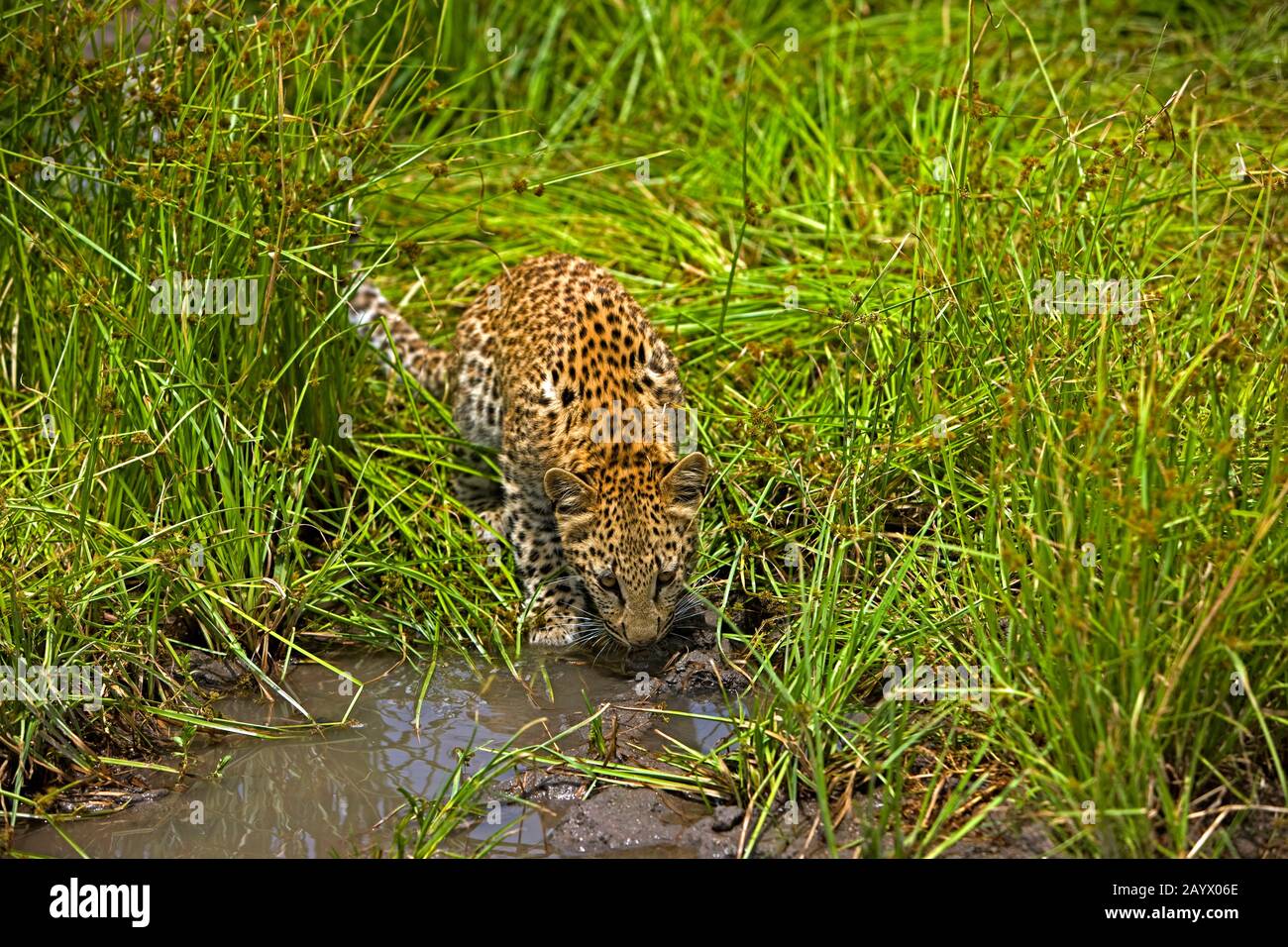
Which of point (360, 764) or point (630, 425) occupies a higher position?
point (630, 425)

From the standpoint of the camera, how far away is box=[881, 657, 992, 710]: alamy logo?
508cm

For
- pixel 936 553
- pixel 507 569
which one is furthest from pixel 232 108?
pixel 936 553

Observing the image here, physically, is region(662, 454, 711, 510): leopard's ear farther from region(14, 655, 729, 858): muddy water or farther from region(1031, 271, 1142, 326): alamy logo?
region(1031, 271, 1142, 326): alamy logo

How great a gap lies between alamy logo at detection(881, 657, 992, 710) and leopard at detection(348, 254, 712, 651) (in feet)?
3.90

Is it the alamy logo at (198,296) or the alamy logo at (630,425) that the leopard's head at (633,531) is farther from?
the alamy logo at (198,296)

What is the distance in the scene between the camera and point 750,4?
1043 cm

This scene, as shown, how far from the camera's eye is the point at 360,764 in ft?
19.1

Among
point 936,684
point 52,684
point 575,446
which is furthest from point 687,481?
point 52,684

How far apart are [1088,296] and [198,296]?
3.74 m

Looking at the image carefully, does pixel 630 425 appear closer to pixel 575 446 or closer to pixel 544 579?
pixel 575 446

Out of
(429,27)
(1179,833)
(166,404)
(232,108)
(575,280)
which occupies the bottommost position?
(1179,833)

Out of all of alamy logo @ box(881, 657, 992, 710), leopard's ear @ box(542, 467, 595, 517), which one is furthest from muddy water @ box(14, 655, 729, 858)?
alamy logo @ box(881, 657, 992, 710)

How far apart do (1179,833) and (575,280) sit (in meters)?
3.89

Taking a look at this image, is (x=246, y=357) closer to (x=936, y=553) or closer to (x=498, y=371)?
(x=498, y=371)
